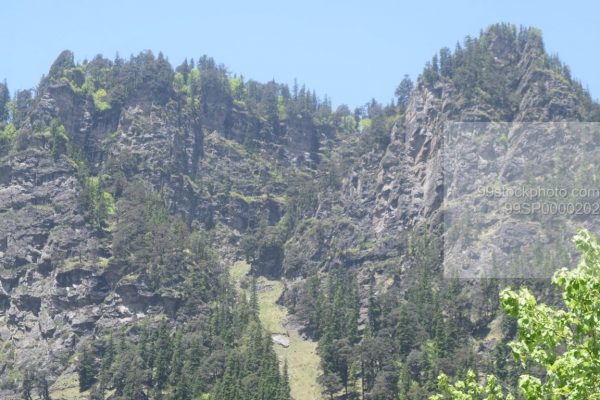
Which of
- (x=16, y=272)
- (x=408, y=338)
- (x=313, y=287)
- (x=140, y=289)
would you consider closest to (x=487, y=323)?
(x=408, y=338)

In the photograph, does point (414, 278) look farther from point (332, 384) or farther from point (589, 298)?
point (589, 298)

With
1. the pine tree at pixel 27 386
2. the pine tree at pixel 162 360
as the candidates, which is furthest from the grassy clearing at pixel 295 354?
the pine tree at pixel 27 386

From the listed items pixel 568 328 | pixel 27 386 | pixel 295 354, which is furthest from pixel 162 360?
pixel 568 328

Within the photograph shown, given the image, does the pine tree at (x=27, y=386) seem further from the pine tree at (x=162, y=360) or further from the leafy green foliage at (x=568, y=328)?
the leafy green foliage at (x=568, y=328)

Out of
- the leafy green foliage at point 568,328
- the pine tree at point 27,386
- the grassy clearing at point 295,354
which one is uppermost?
the leafy green foliage at point 568,328

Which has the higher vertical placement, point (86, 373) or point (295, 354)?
point (295, 354)

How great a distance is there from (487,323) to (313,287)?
42379mm

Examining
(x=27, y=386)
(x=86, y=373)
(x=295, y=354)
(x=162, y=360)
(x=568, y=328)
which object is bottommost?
(x=27, y=386)

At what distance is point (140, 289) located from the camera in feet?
593

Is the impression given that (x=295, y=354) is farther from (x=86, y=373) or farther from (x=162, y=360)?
(x=86, y=373)

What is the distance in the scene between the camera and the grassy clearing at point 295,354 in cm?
14232

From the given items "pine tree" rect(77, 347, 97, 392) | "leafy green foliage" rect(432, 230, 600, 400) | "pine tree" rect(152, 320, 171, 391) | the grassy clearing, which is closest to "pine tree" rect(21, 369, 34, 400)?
"pine tree" rect(77, 347, 97, 392)

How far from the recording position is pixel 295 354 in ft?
525

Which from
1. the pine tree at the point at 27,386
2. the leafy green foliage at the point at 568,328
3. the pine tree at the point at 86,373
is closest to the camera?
the leafy green foliage at the point at 568,328
